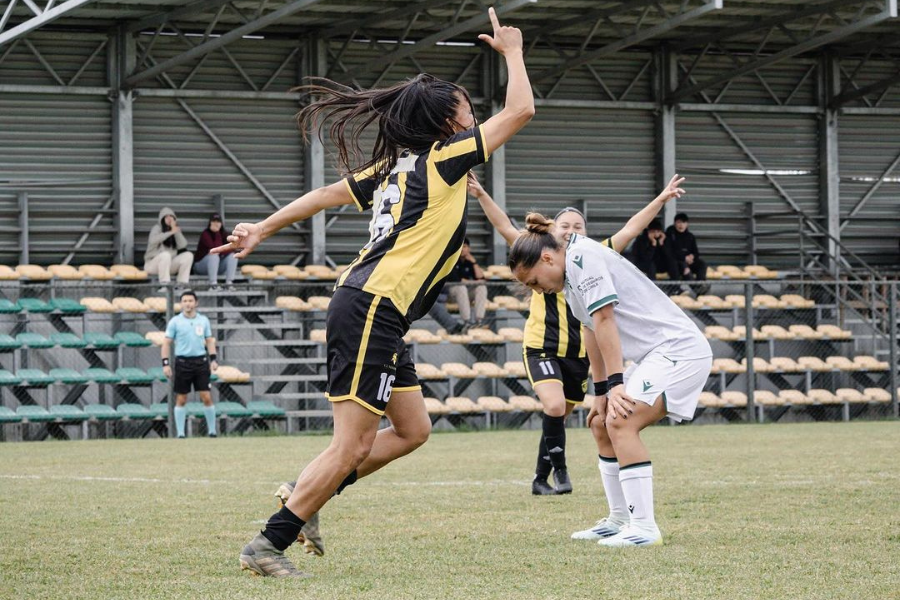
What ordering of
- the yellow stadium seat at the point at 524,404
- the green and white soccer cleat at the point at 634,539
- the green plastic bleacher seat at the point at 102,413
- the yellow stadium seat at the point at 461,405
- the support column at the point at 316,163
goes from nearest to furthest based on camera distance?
the green and white soccer cleat at the point at 634,539 < the green plastic bleacher seat at the point at 102,413 < the yellow stadium seat at the point at 461,405 < the yellow stadium seat at the point at 524,404 < the support column at the point at 316,163

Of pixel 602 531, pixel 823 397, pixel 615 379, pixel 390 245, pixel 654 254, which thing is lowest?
pixel 823 397

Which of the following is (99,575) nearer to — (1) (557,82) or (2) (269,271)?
(2) (269,271)

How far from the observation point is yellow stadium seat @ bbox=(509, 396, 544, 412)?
814 inches

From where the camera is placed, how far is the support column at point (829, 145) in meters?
28.3

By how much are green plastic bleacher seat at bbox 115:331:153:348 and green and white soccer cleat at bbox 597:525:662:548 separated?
14.7 metres

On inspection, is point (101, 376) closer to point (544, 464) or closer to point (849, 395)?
point (544, 464)

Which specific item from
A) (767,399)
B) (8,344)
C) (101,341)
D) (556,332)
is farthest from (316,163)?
(556,332)

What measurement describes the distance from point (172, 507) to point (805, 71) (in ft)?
76.0

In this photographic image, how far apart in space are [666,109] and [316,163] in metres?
7.42

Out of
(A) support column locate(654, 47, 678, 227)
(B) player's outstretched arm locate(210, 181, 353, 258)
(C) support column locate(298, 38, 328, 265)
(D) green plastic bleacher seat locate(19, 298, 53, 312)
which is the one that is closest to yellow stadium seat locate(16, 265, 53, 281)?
(D) green plastic bleacher seat locate(19, 298, 53, 312)

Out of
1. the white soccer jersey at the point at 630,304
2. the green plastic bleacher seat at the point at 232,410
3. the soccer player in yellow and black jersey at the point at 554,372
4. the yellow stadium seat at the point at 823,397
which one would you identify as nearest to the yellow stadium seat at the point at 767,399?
the yellow stadium seat at the point at 823,397

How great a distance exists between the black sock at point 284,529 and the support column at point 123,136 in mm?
18860

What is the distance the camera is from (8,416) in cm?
1856

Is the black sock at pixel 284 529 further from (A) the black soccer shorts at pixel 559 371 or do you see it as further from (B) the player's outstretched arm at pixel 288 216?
(A) the black soccer shorts at pixel 559 371
